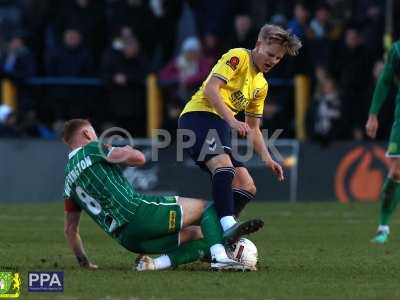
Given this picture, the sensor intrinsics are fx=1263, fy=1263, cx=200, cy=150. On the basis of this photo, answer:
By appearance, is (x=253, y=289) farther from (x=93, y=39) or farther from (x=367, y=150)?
(x=93, y=39)

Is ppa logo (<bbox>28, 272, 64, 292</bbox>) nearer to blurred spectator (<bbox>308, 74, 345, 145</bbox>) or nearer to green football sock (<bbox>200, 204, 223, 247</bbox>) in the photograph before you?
green football sock (<bbox>200, 204, 223, 247</bbox>)

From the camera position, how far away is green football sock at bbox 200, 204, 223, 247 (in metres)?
9.52

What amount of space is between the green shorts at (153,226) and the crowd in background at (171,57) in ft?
33.8

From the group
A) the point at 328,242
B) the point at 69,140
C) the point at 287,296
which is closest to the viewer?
the point at 287,296

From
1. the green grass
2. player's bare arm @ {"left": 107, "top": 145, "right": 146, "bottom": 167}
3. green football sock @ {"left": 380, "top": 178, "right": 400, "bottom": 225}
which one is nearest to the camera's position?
the green grass

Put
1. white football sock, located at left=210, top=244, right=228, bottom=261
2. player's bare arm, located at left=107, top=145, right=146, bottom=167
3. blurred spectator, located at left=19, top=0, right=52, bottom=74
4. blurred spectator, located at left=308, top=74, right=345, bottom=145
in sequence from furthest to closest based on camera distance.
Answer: blurred spectator, located at left=19, top=0, right=52, bottom=74, blurred spectator, located at left=308, top=74, right=345, bottom=145, white football sock, located at left=210, top=244, right=228, bottom=261, player's bare arm, located at left=107, top=145, right=146, bottom=167

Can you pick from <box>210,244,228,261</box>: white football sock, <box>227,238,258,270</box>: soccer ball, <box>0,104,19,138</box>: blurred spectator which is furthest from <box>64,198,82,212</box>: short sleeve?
<box>0,104,19,138</box>: blurred spectator

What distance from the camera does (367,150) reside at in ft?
64.1

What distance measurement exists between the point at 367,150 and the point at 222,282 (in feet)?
36.0

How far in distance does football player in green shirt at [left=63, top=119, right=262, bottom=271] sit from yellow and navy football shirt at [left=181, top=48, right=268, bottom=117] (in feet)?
2.89

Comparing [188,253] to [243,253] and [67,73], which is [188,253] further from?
[67,73]

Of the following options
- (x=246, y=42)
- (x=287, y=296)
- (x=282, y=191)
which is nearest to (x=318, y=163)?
(x=282, y=191)

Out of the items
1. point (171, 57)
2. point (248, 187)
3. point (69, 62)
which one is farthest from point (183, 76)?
point (248, 187)

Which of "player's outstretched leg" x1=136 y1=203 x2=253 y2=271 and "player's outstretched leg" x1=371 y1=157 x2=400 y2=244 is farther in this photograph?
"player's outstretched leg" x1=371 y1=157 x2=400 y2=244
